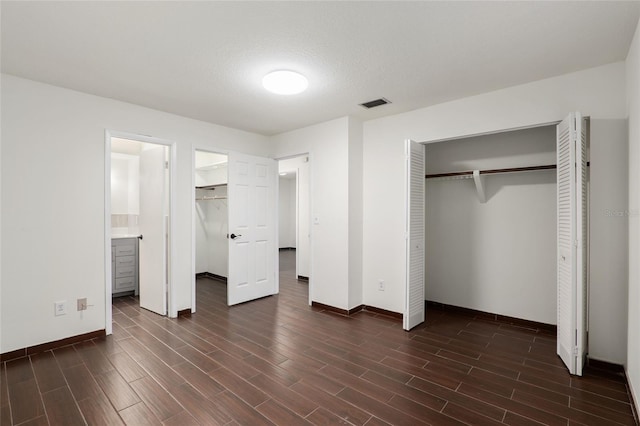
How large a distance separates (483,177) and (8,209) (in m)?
4.90

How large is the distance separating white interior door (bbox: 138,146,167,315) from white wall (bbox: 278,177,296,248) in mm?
6556

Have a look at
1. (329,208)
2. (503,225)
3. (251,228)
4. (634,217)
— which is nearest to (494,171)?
(503,225)

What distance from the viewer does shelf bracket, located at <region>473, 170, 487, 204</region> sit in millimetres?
3616

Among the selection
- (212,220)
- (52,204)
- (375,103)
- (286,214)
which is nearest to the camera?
(52,204)

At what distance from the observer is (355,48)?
91.6 inches

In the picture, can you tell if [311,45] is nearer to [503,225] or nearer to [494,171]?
[494,171]

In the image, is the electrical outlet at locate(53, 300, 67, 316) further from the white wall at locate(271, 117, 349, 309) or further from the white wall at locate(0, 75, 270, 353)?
the white wall at locate(271, 117, 349, 309)

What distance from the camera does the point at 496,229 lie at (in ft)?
12.4

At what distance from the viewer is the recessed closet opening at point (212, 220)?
552cm

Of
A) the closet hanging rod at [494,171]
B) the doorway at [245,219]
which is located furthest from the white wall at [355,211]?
the doorway at [245,219]

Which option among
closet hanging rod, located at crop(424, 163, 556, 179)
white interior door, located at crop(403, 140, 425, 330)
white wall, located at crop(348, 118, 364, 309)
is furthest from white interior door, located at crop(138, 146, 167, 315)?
closet hanging rod, located at crop(424, 163, 556, 179)

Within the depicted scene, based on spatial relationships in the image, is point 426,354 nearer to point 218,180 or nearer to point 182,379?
point 182,379

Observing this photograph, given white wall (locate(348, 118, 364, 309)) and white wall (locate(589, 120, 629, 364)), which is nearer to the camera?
white wall (locate(589, 120, 629, 364))

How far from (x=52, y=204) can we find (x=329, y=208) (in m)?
2.96
